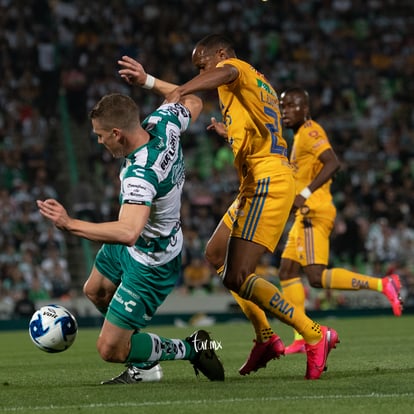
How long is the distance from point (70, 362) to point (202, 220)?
10.4 m

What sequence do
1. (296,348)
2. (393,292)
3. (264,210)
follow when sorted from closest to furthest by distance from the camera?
(264,210) → (296,348) → (393,292)

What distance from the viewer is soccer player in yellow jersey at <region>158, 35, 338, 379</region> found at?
7.57 meters

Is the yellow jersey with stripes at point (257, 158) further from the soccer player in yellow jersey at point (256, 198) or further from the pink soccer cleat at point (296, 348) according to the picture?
the pink soccer cleat at point (296, 348)

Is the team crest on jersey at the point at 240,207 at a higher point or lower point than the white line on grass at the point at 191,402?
higher

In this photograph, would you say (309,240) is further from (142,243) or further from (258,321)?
(142,243)

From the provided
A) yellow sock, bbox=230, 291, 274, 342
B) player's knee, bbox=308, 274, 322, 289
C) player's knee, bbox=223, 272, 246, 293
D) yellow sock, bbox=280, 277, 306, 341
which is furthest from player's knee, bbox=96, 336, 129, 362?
player's knee, bbox=308, 274, 322, 289

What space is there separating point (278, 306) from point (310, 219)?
→ 3.48 metres

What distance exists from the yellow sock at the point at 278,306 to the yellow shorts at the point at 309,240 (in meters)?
3.24

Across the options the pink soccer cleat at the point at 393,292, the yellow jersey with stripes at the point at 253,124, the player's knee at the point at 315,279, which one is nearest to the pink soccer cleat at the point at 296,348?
the player's knee at the point at 315,279

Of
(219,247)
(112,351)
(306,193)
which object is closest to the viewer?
(112,351)

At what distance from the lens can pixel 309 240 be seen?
10.8 m

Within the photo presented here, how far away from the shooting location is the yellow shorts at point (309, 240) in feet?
35.5

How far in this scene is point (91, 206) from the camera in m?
19.5

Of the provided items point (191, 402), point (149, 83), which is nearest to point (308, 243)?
point (149, 83)
